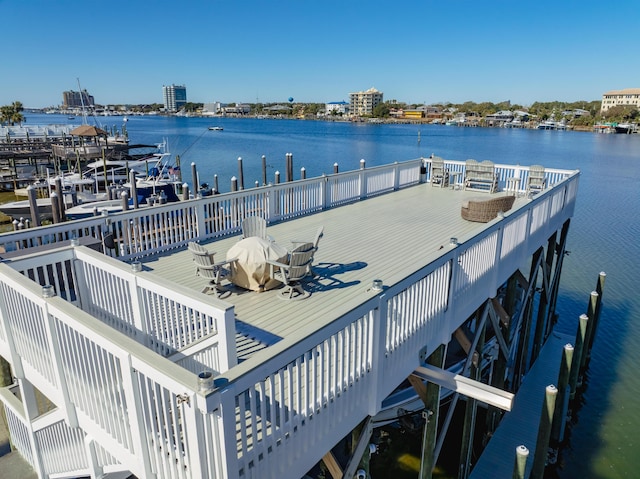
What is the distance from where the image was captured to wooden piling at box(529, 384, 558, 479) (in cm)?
720

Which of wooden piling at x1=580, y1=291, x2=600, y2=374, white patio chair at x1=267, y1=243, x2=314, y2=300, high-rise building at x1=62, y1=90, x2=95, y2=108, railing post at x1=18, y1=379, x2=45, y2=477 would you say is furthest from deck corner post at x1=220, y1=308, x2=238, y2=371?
high-rise building at x1=62, y1=90, x2=95, y2=108

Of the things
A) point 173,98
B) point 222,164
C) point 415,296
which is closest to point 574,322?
point 415,296

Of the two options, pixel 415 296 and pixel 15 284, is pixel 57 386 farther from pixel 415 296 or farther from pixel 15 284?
pixel 415 296

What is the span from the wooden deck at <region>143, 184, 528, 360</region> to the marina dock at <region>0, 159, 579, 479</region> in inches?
1.4

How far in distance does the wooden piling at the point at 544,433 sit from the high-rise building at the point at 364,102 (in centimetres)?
19178

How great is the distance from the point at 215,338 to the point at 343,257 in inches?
166

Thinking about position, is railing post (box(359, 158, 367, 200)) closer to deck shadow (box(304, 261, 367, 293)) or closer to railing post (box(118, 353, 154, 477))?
deck shadow (box(304, 261, 367, 293))

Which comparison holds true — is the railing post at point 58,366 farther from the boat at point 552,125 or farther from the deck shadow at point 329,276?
the boat at point 552,125

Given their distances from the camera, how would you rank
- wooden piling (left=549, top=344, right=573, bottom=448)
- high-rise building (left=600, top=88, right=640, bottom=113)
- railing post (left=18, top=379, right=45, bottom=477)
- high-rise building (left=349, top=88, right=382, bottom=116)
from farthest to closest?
high-rise building (left=349, top=88, right=382, bottom=116)
high-rise building (left=600, top=88, right=640, bottom=113)
wooden piling (left=549, top=344, right=573, bottom=448)
railing post (left=18, top=379, right=45, bottom=477)

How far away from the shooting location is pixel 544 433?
7.55 metres

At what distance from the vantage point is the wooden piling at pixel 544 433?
7196 millimetres

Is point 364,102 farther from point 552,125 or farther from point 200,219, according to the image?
point 200,219

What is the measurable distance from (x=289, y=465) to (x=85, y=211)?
50.8ft

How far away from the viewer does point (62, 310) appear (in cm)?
356
